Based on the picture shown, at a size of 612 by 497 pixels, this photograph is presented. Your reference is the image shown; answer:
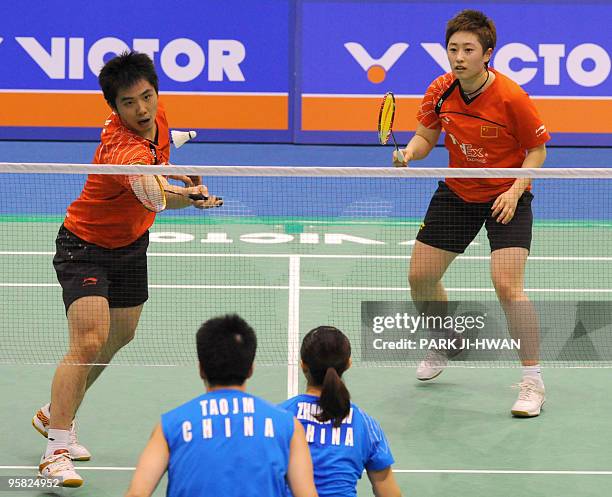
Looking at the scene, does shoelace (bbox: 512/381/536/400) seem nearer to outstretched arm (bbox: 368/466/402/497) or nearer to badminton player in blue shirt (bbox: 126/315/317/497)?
outstretched arm (bbox: 368/466/402/497)

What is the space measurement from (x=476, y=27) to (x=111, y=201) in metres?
2.02

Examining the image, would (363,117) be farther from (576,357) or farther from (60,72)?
(576,357)

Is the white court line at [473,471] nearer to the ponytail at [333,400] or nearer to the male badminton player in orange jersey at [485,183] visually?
the male badminton player in orange jersey at [485,183]

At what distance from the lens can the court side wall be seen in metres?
12.2

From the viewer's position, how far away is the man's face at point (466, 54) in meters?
5.69

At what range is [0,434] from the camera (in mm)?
5523

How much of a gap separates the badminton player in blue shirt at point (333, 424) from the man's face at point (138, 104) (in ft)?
5.51

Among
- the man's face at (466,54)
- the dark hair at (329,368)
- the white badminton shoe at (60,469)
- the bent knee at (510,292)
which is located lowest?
the white badminton shoe at (60,469)

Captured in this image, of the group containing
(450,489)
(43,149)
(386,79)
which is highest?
(386,79)

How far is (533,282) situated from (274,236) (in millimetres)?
2297

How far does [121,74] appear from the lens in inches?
189

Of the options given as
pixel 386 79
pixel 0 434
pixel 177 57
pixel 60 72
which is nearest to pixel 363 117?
pixel 386 79

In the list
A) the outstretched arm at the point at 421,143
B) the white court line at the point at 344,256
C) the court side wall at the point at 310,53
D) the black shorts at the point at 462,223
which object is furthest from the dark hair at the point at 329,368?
the court side wall at the point at 310,53

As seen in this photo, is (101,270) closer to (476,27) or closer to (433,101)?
(433,101)
